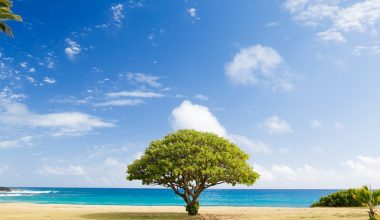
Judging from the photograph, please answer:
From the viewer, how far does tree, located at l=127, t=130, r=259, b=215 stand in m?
39.5

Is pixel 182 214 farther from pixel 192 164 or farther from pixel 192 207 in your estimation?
pixel 192 164

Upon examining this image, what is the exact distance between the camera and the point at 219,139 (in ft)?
140

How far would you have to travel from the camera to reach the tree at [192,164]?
39.5 m

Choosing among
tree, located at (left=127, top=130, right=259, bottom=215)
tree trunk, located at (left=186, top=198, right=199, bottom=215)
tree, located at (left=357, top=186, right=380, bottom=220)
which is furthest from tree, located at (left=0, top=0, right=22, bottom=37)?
tree, located at (left=357, top=186, right=380, bottom=220)

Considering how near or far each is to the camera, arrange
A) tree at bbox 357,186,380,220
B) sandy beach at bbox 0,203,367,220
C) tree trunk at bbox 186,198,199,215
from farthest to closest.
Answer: tree trunk at bbox 186,198,199,215 < sandy beach at bbox 0,203,367,220 < tree at bbox 357,186,380,220

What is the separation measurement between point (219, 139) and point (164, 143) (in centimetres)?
588

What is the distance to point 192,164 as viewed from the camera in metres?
39.3

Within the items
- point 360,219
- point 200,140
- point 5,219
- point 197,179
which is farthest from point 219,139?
point 5,219

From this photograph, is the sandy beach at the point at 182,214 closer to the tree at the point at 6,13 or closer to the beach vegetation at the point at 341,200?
the beach vegetation at the point at 341,200

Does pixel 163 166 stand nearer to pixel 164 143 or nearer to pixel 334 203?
pixel 164 143

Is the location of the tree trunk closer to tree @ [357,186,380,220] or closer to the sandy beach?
the sandy beach

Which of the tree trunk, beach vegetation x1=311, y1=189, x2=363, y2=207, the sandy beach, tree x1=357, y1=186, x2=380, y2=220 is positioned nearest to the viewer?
tree x1=357, y1=186, x2=380, y2=220

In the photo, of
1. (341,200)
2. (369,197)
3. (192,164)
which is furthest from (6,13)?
(341,200)

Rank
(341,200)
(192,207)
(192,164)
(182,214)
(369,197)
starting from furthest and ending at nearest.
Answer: (341,200) < (182,214) < (192,207) < (192,164) < (369,197)
